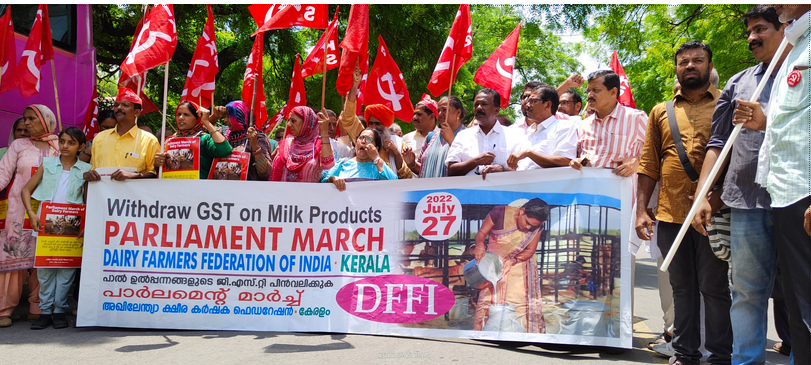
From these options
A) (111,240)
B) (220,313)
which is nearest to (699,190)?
(220,313)

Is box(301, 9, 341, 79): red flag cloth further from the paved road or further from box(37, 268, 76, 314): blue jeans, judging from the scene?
the paved road

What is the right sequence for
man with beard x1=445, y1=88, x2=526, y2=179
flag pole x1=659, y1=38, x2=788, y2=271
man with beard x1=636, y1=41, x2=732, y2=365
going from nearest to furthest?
1. flag pole x1=659, y1=38, x2=788, y2=271
2. man with beard x1=636, y1=41, x2=732, y2=365
3. man with beard x1=445, y1=88, x2=526, y2=179

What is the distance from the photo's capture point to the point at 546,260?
490 cm

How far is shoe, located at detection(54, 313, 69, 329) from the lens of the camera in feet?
18.2

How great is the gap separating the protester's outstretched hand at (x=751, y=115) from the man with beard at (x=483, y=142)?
2071 millimetres

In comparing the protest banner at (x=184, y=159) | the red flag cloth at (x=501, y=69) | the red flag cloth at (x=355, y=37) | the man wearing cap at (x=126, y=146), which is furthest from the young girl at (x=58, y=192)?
the red flag cloth at (x=501, y=69)

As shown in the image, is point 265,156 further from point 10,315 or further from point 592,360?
point 592,360

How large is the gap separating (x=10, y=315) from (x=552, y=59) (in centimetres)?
2352

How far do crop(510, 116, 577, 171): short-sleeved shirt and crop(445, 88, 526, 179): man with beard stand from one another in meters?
0.14

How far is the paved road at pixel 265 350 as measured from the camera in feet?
14.5

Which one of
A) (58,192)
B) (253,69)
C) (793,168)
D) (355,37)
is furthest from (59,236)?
(793,168)

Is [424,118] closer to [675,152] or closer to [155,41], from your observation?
[155,41]

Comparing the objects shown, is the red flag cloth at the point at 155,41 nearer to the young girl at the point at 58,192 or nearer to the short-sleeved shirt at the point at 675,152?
the young girl at the point at 58,192

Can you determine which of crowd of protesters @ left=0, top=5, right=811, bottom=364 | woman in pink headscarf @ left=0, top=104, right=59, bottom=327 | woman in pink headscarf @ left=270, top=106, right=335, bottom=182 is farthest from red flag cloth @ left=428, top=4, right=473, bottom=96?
woman in pink headscarf @ left=0, top=104, right=59, bottom=327
